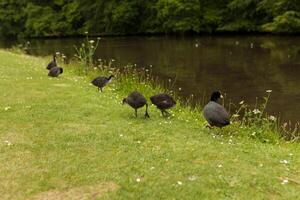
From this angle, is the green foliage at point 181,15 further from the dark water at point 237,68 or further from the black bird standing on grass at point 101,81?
the black bird standing on grass at point 101,81

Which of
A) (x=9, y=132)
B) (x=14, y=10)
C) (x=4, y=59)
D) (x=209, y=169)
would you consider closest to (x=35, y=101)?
(x=9, y=132)

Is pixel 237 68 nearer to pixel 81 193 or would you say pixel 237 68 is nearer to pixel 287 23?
pixel 81 193

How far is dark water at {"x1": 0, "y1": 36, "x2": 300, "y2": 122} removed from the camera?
79.9 ft

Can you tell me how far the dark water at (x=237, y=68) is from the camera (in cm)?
2435

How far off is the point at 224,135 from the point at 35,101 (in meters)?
6.76

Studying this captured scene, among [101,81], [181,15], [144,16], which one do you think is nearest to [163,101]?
[101,81]

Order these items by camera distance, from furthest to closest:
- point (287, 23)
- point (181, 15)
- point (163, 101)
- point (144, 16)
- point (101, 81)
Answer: point (144, 16), point (181, 15), point (287, 23), point (101, 81), point (163, 101)

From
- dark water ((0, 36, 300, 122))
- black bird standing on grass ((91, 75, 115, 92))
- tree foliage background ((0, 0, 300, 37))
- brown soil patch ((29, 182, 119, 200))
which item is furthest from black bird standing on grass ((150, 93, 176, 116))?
tree foliage background ((0, 0, 300, 37))

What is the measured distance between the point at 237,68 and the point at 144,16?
49.3 meters

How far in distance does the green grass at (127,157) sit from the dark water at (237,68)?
328 inches

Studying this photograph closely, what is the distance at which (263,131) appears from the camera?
13.4m

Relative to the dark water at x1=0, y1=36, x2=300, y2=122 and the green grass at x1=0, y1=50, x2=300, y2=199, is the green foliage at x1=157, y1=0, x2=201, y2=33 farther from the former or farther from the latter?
the green grass at x1=0, y1=50, x2=300, y2=199

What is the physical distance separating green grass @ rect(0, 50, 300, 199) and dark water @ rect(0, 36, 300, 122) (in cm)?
832

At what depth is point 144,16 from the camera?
268 ft
